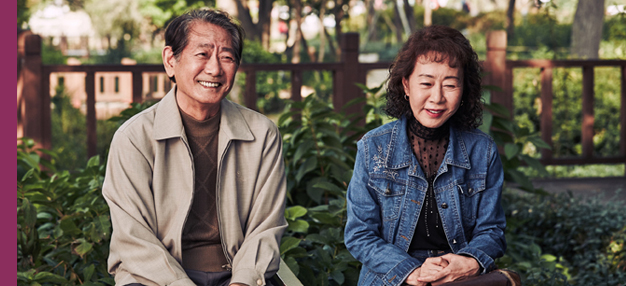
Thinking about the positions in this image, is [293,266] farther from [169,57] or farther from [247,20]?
[247,20]

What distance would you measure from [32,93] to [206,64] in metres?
3.95

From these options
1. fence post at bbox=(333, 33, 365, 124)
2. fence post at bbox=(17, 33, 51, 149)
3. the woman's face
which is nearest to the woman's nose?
the woman's face

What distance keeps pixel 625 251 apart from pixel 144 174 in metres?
3.00

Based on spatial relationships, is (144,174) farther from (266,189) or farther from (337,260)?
(337,260)

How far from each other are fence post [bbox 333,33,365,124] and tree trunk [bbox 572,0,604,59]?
5.58m

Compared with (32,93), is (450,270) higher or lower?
lower

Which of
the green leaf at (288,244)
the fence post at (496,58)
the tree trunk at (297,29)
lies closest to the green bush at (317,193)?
the green leaf at (288,244)

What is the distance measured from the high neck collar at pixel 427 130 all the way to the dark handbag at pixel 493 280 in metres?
0.51

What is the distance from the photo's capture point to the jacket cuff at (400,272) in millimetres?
2121

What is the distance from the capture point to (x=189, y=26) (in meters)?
2.21

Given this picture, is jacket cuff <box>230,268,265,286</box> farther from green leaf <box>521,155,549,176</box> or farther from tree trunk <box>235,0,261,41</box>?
tree trunk <box>235,0,261,41</box>

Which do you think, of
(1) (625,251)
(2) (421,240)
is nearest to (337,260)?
(2) (421,240)

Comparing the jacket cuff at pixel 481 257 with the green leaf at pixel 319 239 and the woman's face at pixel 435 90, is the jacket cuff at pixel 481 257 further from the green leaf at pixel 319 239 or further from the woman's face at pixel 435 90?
the green leaf at pixel 319 239

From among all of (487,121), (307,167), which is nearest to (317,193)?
(307,167)
